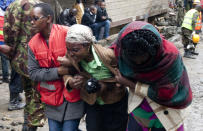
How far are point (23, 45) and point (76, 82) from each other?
142 centimetres

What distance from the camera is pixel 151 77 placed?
223 centimetres

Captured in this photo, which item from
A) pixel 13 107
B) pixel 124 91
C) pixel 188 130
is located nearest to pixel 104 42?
pixel 13 107

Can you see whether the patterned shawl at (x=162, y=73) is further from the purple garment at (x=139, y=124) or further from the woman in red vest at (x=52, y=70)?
the woman in red vest at (x=52, y=70)

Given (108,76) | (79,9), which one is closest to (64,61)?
(108,76)

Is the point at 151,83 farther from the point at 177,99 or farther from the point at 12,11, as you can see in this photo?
the point at 12,11

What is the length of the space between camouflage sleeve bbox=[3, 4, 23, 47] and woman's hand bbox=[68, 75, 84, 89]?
4.60 ft

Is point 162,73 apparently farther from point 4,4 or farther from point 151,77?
point 4,4

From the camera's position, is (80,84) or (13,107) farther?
(13,107)

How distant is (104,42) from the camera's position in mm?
9500

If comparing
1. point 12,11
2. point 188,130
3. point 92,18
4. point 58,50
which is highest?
point 12,11

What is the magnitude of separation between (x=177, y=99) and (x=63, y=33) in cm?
122

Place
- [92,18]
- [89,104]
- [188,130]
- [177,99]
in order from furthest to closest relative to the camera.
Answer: [92,18], [188,130], [89,104], [177,99]

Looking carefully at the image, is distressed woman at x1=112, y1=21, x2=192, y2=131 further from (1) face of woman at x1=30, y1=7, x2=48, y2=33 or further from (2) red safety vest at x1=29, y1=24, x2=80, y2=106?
(1) face of woman at x1=30, y1=7, x2=48, y2=33

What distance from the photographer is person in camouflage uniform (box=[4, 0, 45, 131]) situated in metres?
3.59
